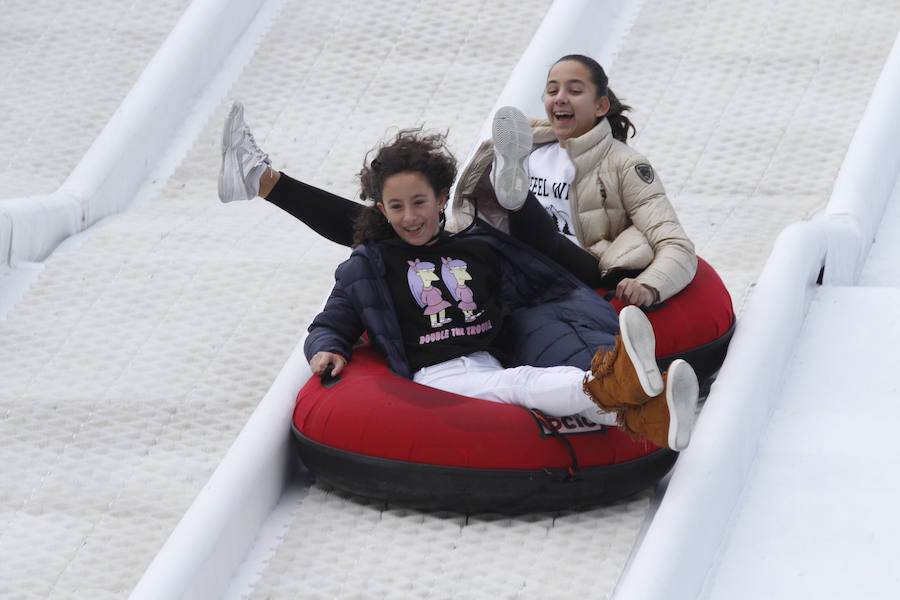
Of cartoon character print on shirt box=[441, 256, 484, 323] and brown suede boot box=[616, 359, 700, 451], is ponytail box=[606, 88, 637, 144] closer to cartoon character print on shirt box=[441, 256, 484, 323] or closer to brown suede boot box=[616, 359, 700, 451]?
cartoon character print on shirt box=[441, 256, 484, 323]

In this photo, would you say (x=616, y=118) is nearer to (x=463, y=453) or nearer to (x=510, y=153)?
(x=510, y=153)

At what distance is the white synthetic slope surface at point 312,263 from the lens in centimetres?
215

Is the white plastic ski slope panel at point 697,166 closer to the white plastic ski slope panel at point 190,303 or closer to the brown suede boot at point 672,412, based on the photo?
the brown suede boot at point 672,412

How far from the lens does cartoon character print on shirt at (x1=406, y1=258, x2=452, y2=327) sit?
233cm

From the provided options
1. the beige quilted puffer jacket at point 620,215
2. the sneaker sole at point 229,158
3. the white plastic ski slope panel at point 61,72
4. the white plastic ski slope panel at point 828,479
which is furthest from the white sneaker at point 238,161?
the white plastic ski slope panel at point 61,72

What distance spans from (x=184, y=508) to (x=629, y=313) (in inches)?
36.6

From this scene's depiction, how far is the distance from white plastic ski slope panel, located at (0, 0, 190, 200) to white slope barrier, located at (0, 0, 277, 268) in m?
0.10

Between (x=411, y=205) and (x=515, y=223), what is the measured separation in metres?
0.20

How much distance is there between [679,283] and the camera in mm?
2541

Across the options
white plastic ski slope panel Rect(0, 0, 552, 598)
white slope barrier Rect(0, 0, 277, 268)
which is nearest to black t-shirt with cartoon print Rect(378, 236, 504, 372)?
white plastic ski slope panel Rect(0, 0, 552, 598)

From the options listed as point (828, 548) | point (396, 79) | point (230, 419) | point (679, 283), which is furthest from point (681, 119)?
point (828, 548)

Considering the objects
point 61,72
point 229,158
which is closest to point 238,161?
point 229,158

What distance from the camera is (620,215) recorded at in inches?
105

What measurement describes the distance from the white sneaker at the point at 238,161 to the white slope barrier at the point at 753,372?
3.15ft
